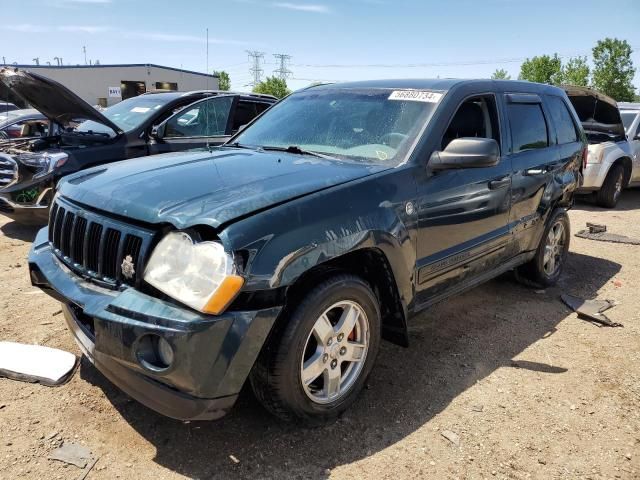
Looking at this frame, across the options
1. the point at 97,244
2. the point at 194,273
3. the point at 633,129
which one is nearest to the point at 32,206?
the point at 97,244

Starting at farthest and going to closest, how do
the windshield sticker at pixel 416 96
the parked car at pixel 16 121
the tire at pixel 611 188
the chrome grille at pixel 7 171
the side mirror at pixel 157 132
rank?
the parked car at pixel 16 121
the tire at pixel 611 188
the side mirror at pixel 157 132
the chrome grille at pixel 7 171
the windshield sticker at pixel 416 96

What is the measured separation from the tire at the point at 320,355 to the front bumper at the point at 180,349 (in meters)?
0.16

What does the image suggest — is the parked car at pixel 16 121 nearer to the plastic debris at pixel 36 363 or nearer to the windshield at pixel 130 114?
the windshield at pixel 130 114

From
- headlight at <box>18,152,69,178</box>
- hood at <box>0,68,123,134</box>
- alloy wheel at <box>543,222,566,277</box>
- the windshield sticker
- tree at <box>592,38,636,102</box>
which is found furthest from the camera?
tree at <box>592,38,636,102</box>

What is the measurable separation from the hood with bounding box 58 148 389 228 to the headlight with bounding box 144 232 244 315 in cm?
10

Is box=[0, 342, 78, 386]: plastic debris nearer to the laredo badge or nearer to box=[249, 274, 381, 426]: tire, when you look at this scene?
the laredo badge

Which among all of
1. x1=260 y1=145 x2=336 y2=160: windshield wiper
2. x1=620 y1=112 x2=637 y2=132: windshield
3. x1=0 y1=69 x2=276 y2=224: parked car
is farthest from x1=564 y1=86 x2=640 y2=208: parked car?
x1=260 y1=145 x2=336 y2=160: windshield wiper

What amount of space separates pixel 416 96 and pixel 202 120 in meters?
4.27

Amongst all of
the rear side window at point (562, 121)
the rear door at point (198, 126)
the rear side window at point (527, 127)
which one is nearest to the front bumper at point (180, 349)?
the rear side window at point (527, 127)

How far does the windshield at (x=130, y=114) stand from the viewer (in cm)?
643

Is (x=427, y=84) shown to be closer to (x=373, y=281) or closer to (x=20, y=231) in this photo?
(x=373, y=281)

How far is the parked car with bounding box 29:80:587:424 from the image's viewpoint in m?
2.08

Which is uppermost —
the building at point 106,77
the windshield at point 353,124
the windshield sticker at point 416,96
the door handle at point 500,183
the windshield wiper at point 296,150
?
the building at point 106,77

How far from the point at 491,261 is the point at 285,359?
84.1 inches
